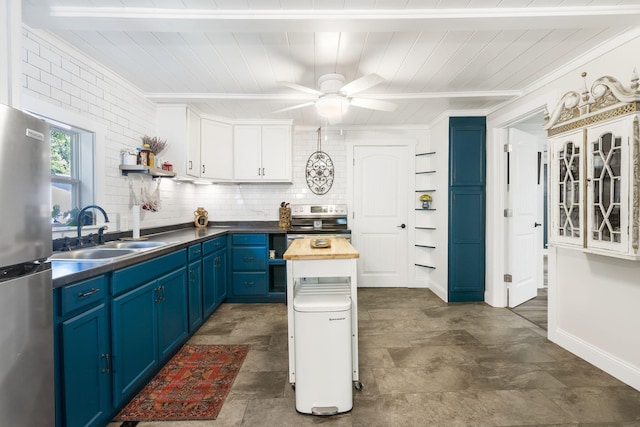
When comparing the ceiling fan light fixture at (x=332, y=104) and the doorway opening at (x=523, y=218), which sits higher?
the ceiling fan light fixture at (x=332, y=104)

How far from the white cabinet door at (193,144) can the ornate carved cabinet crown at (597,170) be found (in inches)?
141

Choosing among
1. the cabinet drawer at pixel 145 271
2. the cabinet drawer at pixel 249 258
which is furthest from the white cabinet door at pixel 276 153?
the cabinet drawer at pixel 145 271

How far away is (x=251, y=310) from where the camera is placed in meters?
3.68

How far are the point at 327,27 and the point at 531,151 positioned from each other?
10.5ft

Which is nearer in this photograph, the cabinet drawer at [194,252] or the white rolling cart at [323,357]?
the white rolling cart at [323,357]

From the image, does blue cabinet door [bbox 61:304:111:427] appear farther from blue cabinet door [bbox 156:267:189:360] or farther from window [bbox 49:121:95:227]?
window [bbox 49:121:95:227]

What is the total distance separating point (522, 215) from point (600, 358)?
5.87ft

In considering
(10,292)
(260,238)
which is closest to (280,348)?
(260,238)

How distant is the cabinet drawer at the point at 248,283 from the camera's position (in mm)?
3875

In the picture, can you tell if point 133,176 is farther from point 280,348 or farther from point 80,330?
point 280,348

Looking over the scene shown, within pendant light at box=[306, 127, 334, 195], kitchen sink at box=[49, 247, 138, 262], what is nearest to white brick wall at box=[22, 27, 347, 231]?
pendant light at box=[306, 127, 334, 195]

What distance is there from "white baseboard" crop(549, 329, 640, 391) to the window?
4.18 m

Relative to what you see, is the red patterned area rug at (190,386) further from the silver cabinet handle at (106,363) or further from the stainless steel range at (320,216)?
the stainless steel range at (320,216)

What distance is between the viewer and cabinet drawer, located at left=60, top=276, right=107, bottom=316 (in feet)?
4.59
